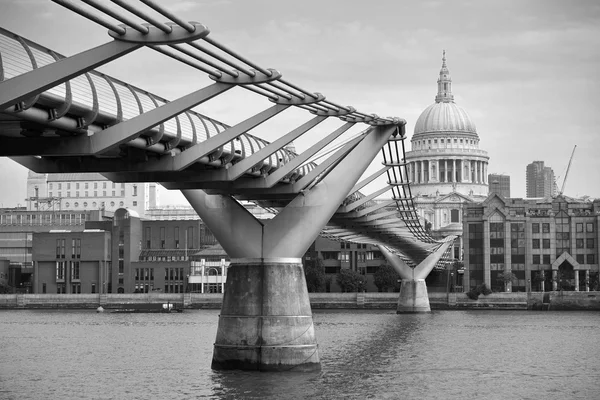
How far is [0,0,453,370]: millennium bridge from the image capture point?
24172 mm

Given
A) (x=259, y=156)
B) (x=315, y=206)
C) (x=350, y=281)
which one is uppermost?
(x=259, y=156)

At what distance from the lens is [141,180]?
39469 mm

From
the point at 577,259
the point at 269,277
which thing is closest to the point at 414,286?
the point at 577,259

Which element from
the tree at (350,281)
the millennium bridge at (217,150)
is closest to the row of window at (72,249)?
the tree at (350,281)

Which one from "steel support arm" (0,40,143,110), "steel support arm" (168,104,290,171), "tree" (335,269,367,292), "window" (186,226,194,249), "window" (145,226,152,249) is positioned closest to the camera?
"steel support arm" (0,40,143,110)

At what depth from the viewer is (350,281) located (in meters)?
151

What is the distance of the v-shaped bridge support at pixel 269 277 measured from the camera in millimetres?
42469

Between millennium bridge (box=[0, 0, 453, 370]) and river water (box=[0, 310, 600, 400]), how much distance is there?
6.85 feet

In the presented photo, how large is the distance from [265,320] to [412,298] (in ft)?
261

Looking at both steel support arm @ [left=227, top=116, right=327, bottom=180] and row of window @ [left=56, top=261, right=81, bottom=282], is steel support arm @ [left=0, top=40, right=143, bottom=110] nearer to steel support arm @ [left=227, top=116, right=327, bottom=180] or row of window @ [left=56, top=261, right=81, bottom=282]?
steel support arm @ [left=227, top=116, right=327, bottom=180]

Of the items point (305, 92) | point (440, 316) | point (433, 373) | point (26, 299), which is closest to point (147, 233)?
point (26, 299)

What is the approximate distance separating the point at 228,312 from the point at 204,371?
4.90 meters

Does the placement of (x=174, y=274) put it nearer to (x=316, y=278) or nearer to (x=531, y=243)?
(x=316, y=278)

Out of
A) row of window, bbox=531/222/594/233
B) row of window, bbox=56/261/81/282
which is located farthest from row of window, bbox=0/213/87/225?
row of window, bbox=531/222/594/233
